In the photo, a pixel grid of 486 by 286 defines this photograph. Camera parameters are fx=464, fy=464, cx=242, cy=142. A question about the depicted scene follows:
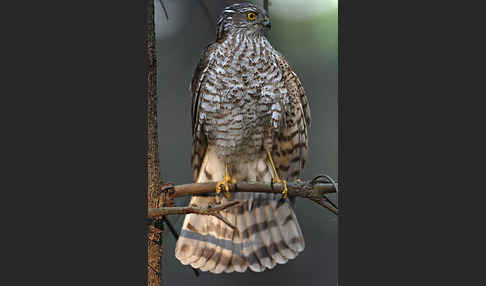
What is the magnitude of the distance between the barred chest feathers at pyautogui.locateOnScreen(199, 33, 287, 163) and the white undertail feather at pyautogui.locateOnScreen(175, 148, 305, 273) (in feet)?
0.69

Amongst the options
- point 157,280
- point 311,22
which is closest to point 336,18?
point 311,22

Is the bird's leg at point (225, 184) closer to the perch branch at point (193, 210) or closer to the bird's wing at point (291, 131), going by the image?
the perch branch at point (193, 210)

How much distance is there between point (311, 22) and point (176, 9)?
2.47 feet

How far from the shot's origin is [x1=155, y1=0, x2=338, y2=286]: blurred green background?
2578 millimetres

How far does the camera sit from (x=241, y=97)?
2.91 meters

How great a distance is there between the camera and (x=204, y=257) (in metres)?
2.76

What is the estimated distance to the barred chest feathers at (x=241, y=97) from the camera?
9.42 feet

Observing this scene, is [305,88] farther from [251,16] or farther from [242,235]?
[242,235]

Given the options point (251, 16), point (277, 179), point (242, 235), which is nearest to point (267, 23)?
point (251, 16)

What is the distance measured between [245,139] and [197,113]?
359 mm

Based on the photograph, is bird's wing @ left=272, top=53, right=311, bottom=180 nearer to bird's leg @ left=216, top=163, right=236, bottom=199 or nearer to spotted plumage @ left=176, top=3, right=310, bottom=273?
spotted plumage @ left=176, top=3, right=310, bottom=273

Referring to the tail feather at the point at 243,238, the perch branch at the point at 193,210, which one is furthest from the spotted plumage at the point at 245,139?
the perch branch at the point at 193,210

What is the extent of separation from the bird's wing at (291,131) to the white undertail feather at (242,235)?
191 millimetres

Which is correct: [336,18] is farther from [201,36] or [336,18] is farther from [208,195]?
[208,195]
